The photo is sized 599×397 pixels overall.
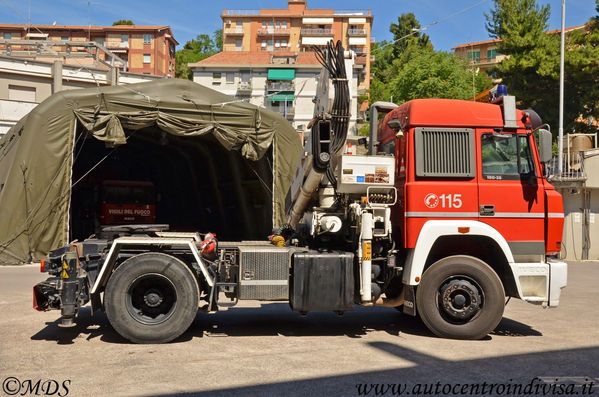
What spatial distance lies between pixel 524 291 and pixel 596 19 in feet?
107

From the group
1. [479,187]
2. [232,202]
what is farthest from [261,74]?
[479,187]

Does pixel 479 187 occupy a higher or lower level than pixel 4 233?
higher

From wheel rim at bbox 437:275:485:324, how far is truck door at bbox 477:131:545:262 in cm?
75

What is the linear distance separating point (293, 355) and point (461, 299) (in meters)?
2.46

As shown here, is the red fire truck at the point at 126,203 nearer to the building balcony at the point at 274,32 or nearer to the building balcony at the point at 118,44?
the building balcony at the point at 118,44

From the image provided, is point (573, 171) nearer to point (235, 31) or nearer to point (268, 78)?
point (268, 78)

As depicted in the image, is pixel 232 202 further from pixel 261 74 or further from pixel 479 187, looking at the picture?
pixel 261 74

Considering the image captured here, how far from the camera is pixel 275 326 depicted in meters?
8.45

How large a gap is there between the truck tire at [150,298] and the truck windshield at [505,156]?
4.31 metres

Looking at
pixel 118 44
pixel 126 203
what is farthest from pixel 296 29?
pixel 126 203

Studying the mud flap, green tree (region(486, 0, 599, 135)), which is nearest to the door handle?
the mud flap

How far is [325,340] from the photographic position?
7438mm

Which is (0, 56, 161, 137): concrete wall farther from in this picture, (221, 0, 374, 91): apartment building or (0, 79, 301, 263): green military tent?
(221, 0, 374, 91): apartment building

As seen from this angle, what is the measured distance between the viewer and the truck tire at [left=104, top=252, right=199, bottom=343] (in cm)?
704
